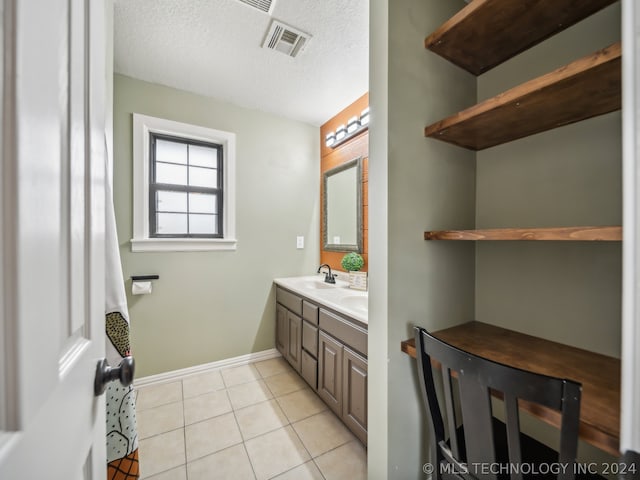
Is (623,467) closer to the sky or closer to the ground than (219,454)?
closer to the sky

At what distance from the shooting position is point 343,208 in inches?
107

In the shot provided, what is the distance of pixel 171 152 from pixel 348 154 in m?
1.68

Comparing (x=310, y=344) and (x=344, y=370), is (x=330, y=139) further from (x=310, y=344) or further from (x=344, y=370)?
(x=344, y=370)

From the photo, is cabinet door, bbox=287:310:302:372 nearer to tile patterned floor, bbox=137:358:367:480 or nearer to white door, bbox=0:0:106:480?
tile patterned floor, bbox=137:358:367:480

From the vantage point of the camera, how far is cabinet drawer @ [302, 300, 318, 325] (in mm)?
2010

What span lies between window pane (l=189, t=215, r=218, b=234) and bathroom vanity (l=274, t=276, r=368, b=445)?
0.87 metres

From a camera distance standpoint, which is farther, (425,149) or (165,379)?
(165,379)

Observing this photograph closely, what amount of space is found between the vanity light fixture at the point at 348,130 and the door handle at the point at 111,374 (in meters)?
2.30

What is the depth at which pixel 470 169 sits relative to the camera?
1.37 m

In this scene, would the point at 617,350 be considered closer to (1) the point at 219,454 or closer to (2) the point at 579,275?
(2) the point at 579,275

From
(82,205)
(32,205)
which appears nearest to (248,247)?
(82,205)

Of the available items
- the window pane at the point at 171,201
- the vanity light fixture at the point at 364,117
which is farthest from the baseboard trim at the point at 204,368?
the vanity light fixture at the point at 364,117

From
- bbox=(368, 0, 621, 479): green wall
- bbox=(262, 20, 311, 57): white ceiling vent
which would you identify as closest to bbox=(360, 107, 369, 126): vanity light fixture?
bbox=(262, 20, 311, 57): white ceiling vent

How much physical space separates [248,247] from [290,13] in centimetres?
191
